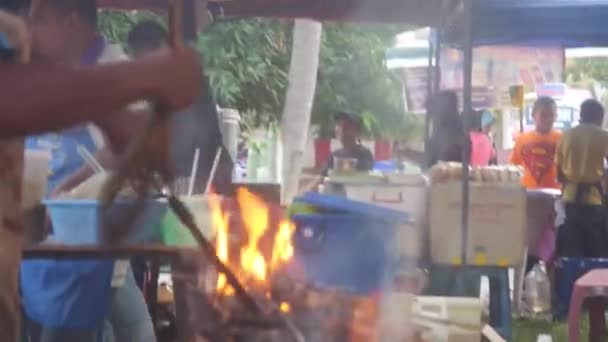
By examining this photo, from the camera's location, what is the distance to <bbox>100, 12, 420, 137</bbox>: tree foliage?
13703 mm

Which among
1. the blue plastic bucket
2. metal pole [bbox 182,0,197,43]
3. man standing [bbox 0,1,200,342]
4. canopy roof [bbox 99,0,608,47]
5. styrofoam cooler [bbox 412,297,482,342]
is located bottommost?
styrofoam cooler [bbox 412,297,482,342]

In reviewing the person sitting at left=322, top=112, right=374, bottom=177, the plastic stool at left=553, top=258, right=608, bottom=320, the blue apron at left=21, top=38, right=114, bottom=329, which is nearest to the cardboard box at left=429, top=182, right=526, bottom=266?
the plastic stool at left=553, top=258, right=608, bottom=320

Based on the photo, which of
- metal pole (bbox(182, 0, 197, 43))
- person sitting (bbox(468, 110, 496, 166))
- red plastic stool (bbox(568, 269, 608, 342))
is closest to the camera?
red plastic stool (bbox(568, 269, 608, 342))

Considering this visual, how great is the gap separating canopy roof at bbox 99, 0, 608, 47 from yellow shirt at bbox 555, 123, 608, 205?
4.69 feet

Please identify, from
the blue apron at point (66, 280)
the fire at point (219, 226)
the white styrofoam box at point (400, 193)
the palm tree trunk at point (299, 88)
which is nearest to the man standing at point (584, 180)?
the palm tree trunk at point (299, 88)

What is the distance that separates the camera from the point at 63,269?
4.04m

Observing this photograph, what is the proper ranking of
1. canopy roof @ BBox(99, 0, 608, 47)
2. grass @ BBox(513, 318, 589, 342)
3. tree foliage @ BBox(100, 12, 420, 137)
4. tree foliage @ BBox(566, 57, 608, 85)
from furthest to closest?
tree foliage @ BBox(566, 57, 608, 85)
tree foliage @ BBox(100, 12, 420, 137)
grass @ BBox(513, 318, 589, 342)
canopy roof @ BBox(99, 0, 608, 47)

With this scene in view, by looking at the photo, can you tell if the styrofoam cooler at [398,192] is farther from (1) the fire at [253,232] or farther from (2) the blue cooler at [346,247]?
(2) the blue cooler at [346,247]

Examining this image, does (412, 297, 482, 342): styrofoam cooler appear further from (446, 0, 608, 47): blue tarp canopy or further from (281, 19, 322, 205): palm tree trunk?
(281, 19, 322, 205): palm tree trunk

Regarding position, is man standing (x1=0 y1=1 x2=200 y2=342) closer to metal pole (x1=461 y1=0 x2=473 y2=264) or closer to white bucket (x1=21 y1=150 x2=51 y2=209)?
white bucket (x1=21 y1=150 x2=51 y2=209)

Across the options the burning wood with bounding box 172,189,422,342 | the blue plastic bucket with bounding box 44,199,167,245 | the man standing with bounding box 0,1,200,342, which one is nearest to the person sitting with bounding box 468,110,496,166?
the burning wood with bounding box 172,189,422,342

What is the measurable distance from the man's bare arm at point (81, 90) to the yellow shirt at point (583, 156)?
7860 millimetres

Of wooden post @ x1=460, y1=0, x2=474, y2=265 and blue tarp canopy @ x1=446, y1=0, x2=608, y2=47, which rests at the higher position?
blue tarp canopy @ x1=446, y1=0, x2=608, y2=47

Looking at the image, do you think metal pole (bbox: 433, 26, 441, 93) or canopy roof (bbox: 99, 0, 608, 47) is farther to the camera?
metal pole (bbox: 433, 26, 441, 93)
